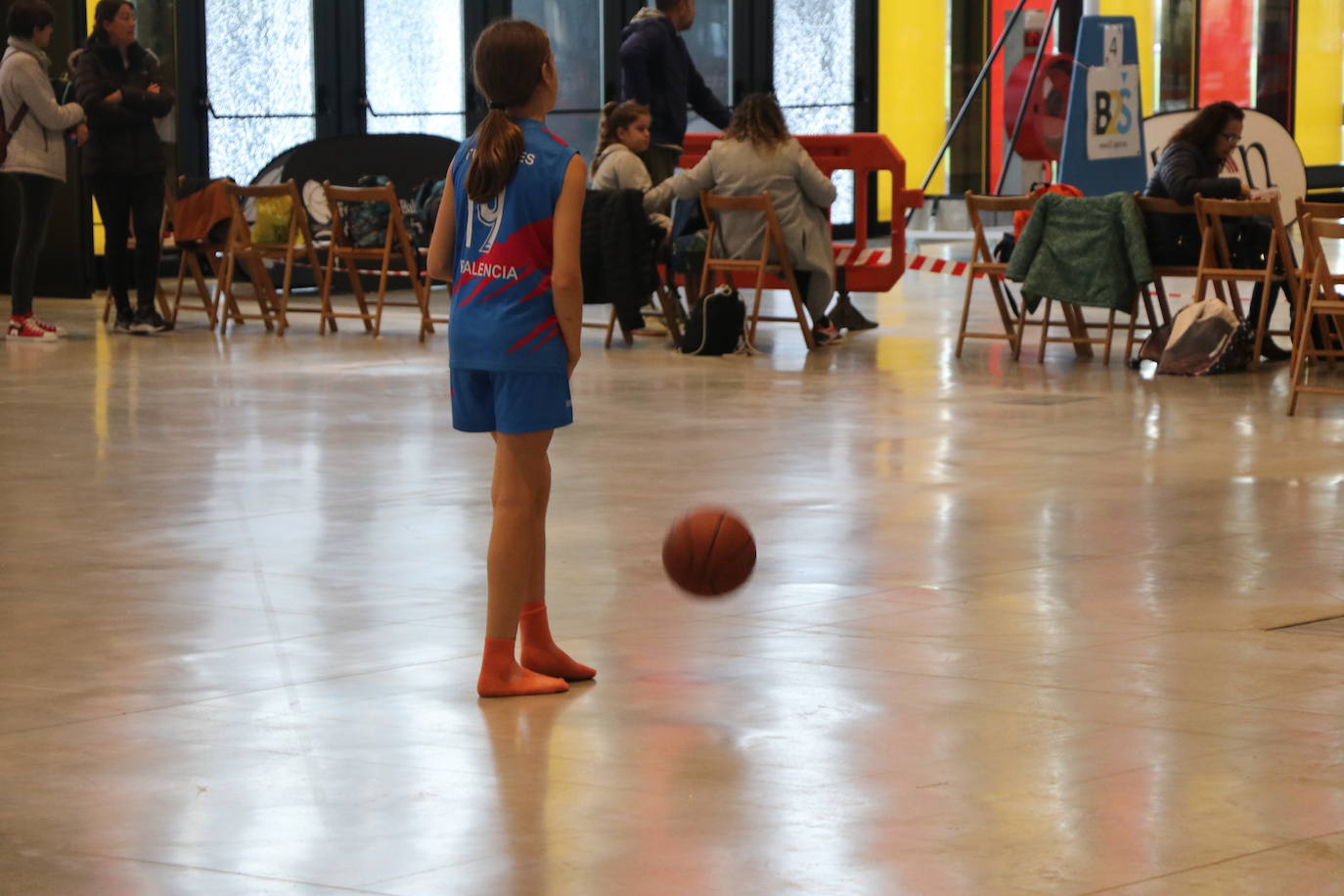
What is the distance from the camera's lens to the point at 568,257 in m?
3.75

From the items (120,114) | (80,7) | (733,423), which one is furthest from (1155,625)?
(80,7)

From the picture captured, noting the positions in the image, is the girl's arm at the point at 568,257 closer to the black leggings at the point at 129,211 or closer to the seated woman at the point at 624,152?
the seated woman at the point at 624,152

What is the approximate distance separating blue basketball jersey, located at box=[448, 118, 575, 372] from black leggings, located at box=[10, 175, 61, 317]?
775 centimetres

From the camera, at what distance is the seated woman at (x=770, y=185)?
1025 centimetres

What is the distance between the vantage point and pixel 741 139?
10.3 m

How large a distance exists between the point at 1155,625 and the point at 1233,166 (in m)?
9.55

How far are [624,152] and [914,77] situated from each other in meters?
10.9

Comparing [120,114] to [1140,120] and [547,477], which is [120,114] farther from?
[547,477]

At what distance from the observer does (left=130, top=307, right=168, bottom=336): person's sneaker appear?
454 inches

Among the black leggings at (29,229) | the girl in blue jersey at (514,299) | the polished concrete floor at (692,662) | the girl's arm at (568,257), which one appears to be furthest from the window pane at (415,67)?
the girl's arm at (568,257)

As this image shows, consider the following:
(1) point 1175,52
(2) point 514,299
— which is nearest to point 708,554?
(2) point 514,299

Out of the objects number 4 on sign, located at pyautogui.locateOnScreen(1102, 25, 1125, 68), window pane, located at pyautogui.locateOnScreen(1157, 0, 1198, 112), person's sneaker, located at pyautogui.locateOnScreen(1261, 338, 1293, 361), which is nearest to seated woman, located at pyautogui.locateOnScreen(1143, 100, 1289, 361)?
person's sneaker, located at pyautogui.locateOnScreen(1261, 338, 1293, 361)

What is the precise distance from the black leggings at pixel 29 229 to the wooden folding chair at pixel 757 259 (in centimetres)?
343

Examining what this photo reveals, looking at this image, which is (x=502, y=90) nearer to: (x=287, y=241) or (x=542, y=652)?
(x=542, y=652)
